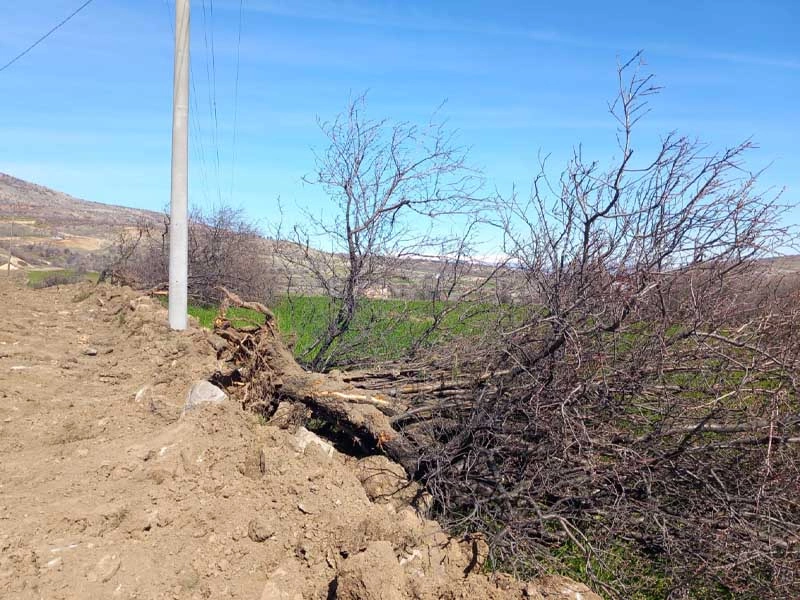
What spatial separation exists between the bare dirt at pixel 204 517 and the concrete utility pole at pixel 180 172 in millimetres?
3797

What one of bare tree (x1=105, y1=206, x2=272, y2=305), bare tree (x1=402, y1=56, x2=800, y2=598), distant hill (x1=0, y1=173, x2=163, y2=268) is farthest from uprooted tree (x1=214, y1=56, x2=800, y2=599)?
distant hill (x1=0, y1=173, x2=163, y2=268)

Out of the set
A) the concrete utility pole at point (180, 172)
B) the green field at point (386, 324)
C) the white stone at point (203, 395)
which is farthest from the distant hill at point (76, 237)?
the white stone at point (203, 395)

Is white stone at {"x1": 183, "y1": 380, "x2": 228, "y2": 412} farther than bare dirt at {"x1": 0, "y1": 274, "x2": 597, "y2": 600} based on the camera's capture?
Yes

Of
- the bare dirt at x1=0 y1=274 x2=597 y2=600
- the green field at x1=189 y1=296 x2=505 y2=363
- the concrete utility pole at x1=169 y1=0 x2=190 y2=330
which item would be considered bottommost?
the bare dirt at x1=0 y1=274 x2=597 y2=600

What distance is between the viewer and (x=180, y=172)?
31.7ft

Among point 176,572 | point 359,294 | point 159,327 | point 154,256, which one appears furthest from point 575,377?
point 154,256

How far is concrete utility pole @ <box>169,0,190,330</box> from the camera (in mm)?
9562

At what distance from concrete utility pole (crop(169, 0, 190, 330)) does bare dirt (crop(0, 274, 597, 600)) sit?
3797 mm

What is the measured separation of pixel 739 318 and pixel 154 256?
674 inches

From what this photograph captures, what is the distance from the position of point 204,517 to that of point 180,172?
280 inches

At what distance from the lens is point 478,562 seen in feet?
12.1

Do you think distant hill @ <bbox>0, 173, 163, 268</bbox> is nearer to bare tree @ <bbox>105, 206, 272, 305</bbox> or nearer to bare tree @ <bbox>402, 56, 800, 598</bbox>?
bare tree @ <bbox>105, 206, 272, 305</bbox>

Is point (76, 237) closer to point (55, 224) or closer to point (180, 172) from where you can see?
point (55, 224)

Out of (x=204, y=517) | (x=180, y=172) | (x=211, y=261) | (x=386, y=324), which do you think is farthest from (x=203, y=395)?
(x=211, y=261)
